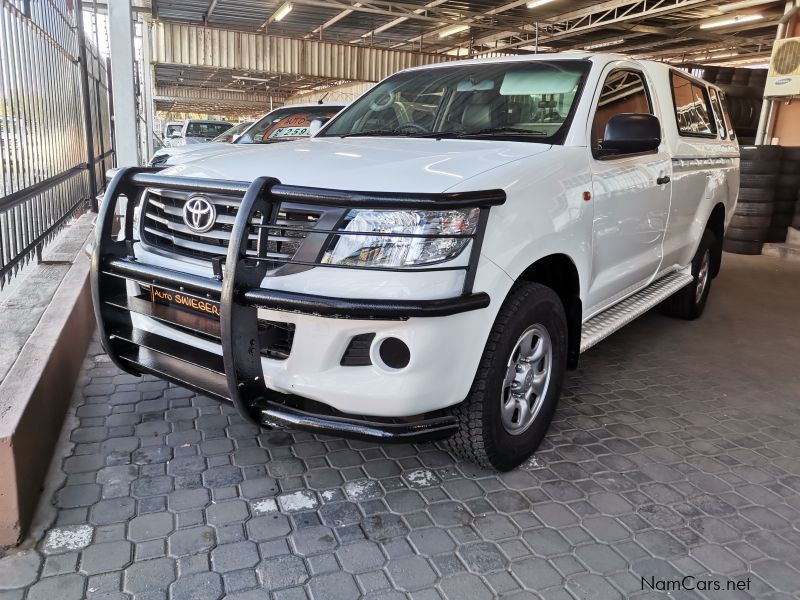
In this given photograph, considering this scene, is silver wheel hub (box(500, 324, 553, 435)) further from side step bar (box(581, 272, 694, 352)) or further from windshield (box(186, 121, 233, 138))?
windshield (box(186, 121, 233, 138))

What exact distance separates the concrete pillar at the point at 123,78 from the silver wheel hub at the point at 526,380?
518 centimetres

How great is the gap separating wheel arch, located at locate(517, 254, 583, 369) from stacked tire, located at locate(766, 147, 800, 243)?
7474mm

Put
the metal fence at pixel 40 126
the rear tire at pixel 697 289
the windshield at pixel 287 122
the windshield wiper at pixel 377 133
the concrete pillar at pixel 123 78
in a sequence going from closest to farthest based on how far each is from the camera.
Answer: the windshield wiper at pixel 377 133, the metal fence at pixel 40 126, the rear tire at pixel 697 289, the concrete pillar at pixel 123 78, the windshield at pixel 287 122

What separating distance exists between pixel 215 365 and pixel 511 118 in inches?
79.4

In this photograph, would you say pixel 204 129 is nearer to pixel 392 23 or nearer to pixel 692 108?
pixel 392 23

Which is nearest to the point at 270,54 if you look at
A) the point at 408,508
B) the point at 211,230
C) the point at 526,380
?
the point at 211,230

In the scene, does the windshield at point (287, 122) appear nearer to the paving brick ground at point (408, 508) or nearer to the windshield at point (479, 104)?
the windshield at point (479, 104)

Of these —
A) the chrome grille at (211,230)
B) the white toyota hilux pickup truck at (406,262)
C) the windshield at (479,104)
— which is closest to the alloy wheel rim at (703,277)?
the white toyota hilux pickup truck at (406,262)

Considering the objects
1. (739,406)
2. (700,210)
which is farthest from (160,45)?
(739,406)

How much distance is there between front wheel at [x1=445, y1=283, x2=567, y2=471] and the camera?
103 inches

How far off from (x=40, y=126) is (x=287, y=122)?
201 inches

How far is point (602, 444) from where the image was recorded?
3.31m

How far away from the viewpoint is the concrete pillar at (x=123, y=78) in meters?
6.68

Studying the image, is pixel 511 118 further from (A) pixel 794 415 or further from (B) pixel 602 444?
(A) pixel 794 415
